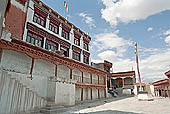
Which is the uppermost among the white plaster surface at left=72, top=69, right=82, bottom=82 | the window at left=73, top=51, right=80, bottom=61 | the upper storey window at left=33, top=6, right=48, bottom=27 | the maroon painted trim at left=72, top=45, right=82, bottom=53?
the upper storey window at left=33, top=6, right=48, bottom=27

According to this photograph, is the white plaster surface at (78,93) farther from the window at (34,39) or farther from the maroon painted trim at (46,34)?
the window at (34,39)

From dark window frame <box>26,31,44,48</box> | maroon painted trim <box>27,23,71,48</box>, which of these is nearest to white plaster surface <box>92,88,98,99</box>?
maroon painted trim <box>27,23,71,48</box>

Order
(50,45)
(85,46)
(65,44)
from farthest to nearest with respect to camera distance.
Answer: (85,46)
(65,44)
(50,45)

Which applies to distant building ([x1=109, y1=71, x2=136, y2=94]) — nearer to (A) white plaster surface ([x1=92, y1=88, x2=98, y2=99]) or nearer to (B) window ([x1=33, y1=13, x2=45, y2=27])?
(A) white plaster surface ([x1=92, y1=88, x2=98, y2=99])

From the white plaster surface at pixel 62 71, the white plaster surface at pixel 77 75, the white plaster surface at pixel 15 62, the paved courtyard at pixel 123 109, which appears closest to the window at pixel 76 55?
the white plaster surface at pixel 77 75

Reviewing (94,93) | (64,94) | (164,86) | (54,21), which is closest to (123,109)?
(64,94)

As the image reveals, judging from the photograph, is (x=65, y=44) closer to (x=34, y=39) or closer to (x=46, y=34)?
(x=46, y=34)

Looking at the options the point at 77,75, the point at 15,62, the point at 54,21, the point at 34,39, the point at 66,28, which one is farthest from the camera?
the point at 66,28

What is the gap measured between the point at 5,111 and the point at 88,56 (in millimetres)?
20272

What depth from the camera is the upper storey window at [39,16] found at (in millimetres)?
16298

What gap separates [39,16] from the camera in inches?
666

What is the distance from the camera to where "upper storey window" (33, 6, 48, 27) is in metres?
16.3

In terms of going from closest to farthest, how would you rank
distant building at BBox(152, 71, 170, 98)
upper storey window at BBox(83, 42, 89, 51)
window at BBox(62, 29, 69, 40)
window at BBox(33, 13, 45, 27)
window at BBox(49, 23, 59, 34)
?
window at BBox(33, 13, 45, 27), window at BBox(49, 23, 59, 34), window at BBox(62, 29, 69, 40), distant building at BBox(152, 71, 170, 98), upper storey window at BBox(83, 42, 89, 51)

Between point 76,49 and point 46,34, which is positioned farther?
point 76,49
